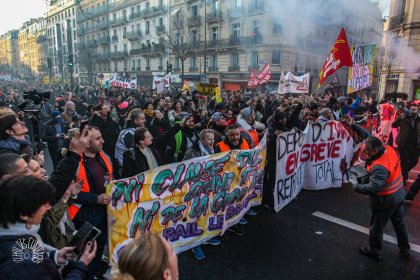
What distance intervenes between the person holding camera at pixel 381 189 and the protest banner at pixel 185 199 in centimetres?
152

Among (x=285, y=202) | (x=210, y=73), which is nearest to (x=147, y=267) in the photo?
(x=285, y=202)

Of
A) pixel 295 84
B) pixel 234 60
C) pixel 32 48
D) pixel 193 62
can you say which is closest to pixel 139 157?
pixel 295 84

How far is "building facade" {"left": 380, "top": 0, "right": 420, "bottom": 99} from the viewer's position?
21.0 metres

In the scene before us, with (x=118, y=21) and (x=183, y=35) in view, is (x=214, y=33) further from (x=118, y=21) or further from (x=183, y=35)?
(x=118, y=21)

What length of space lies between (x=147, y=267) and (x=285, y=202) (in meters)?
4.33

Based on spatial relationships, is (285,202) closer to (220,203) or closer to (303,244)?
(303,244)

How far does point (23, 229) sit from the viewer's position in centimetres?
165

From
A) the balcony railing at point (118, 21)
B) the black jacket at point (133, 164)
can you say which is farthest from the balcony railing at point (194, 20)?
the black jacket at point (133, 164)

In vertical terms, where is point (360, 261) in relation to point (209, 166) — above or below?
below

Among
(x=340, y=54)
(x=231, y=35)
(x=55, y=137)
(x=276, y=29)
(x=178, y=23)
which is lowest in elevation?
(x=55, y=137)

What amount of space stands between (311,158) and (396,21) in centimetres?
2252

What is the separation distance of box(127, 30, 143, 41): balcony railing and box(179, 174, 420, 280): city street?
44338 millimetres

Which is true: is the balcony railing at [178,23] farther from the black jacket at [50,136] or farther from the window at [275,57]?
the black jacket at [50,136]

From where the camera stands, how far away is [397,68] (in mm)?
22438
